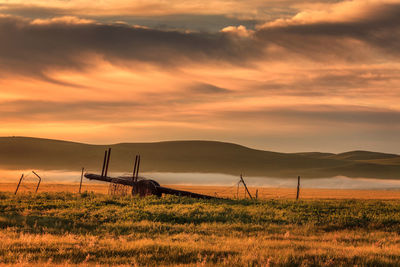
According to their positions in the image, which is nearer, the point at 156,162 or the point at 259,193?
the point at 259,193

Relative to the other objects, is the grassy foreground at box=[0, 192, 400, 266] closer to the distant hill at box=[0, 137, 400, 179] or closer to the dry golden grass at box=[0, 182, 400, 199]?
the dry golden grass at box=[0, 182, 400, 199]

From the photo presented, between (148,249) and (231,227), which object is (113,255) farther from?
(231,227)

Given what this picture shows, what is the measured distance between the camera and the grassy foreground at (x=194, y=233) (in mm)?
13656

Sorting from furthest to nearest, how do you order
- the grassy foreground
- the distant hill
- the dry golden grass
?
1. the distant hill
2. the dry golden grass
3. the grassy foreground

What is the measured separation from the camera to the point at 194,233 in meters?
20.8

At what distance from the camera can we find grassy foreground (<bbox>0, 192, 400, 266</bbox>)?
1366 cm

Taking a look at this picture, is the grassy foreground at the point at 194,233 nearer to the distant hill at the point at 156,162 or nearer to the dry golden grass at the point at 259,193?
the dry golden grass at the point at 259,193

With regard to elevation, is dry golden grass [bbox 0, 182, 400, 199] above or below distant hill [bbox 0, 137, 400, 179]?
below

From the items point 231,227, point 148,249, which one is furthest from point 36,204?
point 148,249

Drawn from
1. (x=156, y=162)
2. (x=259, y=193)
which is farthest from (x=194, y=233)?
(x=156, y=162)

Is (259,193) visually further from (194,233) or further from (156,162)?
(156,162)

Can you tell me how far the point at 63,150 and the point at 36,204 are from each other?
16079 cm

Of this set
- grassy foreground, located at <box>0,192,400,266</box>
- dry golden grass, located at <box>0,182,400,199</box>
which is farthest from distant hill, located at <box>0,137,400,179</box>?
grassy foreground, located at <box>0,192,400,266</box>

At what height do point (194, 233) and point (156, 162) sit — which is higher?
point (156, 162)
